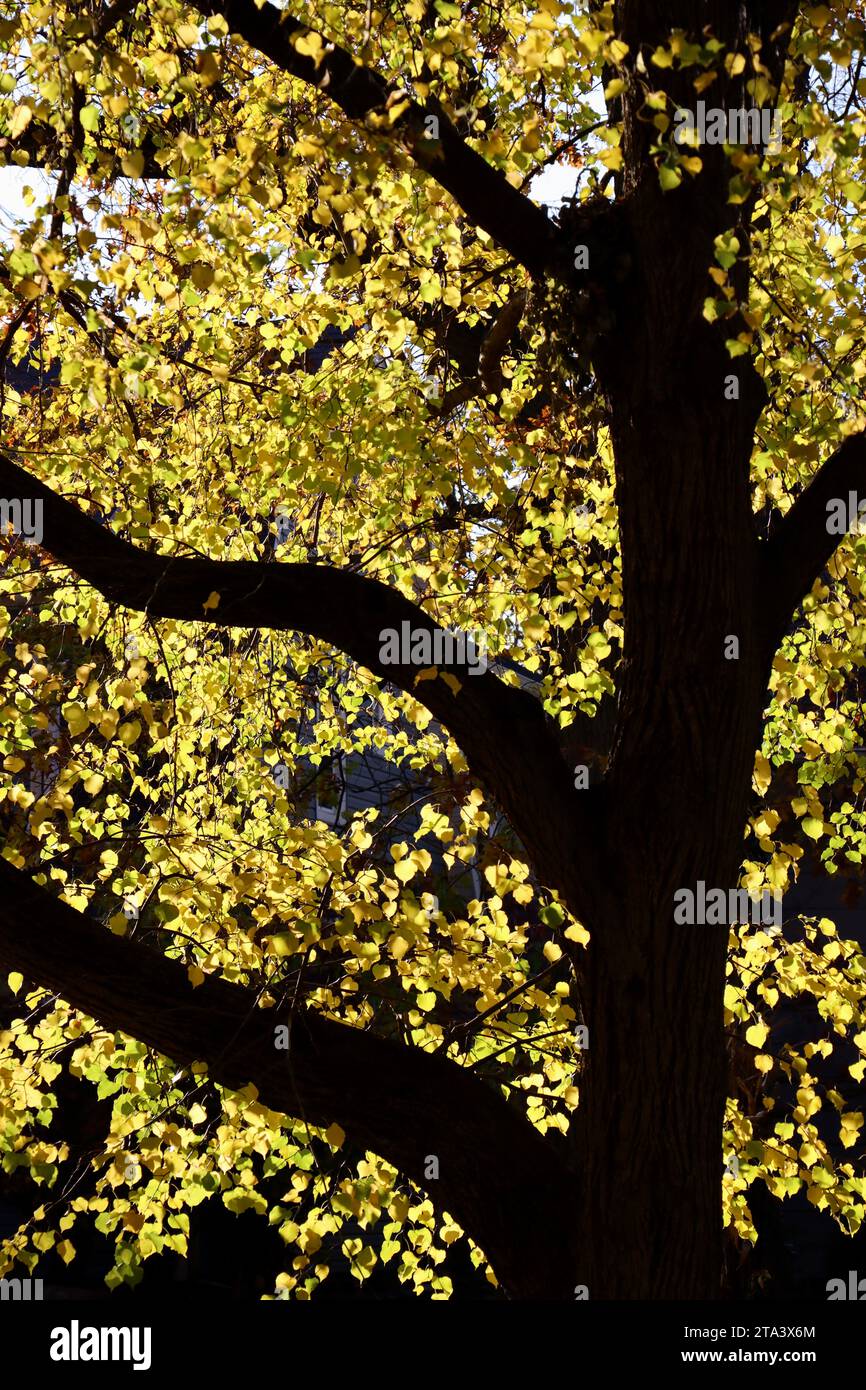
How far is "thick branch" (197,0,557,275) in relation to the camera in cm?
450

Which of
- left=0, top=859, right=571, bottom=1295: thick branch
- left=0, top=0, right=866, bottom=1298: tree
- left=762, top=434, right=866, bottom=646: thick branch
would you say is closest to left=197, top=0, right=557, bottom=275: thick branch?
left=0, top=0, right=866, bottom=1298: tree

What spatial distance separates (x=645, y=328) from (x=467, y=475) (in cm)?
226

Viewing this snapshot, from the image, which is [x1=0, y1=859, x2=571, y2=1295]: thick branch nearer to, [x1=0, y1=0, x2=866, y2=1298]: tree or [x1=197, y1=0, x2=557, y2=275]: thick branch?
[x1=0, y1=0, x2=866, y2=1298]: tree

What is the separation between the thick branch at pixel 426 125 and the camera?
4.50 metres

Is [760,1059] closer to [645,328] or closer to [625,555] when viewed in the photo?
[625,555]

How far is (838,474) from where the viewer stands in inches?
189

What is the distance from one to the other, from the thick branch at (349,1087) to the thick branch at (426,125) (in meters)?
2.77

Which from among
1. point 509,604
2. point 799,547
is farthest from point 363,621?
point 509,604

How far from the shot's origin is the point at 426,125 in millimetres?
4363

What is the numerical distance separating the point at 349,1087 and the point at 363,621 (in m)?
1.61

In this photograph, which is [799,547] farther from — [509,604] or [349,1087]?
[509,604]

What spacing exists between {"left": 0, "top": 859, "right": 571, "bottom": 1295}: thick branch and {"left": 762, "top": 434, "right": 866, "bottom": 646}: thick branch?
6.67ft

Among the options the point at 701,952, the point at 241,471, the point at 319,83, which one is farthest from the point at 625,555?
the point at 241,471

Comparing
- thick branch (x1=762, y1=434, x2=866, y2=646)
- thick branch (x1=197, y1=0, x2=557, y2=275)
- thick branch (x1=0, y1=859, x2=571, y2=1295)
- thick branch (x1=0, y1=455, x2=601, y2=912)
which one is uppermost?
thick branch (x1=197, y1=0, x2=557, y2=275)
